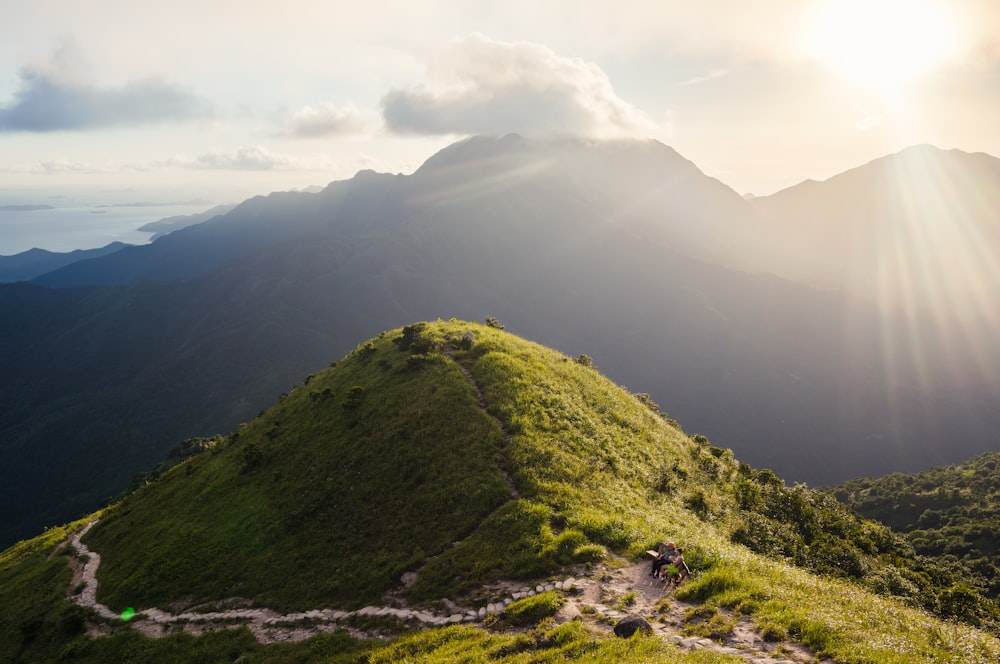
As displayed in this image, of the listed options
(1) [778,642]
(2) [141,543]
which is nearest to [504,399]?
(1) [778,642]

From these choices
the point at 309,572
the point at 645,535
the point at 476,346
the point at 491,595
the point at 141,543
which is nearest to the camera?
the point at 491,595

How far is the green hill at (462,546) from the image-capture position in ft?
57.6

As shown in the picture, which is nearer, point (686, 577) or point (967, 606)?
point (686, 577)

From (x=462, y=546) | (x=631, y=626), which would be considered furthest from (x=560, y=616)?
(x=462, y=546)

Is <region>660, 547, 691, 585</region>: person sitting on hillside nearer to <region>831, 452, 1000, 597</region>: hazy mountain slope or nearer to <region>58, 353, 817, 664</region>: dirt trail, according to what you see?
<region>58, 353, 817, 664</region>: dirt trail

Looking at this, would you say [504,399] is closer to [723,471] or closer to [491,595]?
[491,595]

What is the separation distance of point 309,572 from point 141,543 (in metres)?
22.8

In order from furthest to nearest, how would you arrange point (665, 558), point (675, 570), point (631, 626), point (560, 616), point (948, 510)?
point (948, 510), point (665, 558), point (675, 570), point (560, 616), point (631, 626)

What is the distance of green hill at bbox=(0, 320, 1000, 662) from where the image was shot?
17547 mm

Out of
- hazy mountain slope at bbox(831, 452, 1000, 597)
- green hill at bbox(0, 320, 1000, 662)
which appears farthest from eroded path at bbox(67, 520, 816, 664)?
hazy mountain slope at bbox(831, 452, 1000, 597)

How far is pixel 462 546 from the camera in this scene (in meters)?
25.3

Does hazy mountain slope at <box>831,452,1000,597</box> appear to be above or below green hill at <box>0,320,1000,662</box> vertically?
below

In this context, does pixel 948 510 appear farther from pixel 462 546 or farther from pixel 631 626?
pixel 631 626

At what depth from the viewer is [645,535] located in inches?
960
